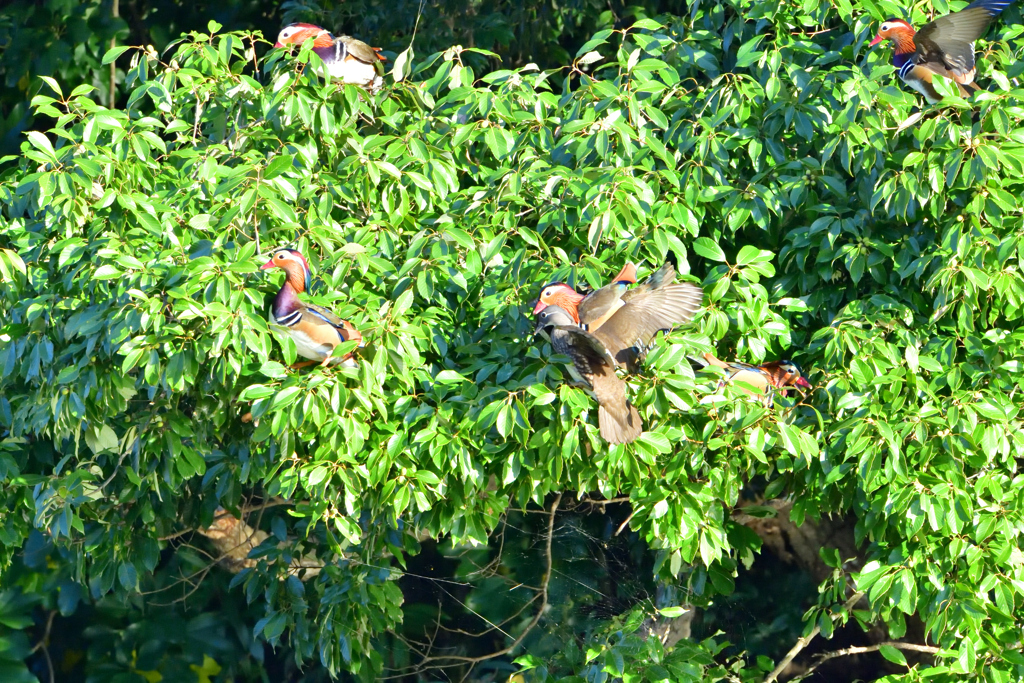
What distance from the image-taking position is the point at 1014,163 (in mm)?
3049

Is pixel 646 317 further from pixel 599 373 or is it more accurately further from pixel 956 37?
pixel 956 37

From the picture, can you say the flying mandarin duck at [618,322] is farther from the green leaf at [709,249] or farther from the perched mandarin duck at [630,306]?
the green leaf at [709,249]

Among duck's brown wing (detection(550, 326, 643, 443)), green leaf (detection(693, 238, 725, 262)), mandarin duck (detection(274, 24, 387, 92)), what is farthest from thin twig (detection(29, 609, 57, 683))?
green leaf (detection(693, 238, 725, 262))

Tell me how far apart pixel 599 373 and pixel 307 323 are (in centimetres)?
80

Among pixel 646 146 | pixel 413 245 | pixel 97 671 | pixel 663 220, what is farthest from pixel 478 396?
pixel 97 671

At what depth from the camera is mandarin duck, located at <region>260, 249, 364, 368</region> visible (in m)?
2.86

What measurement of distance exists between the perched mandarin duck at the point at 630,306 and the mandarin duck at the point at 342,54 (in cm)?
141

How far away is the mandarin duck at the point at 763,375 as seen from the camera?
3.18 metres

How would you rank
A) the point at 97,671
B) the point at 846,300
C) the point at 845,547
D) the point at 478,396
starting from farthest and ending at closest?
1. the point at 97,671
2. the point at 845,547
3. the point at 846,300
4. the point at 478,396

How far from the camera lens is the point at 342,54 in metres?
3.83

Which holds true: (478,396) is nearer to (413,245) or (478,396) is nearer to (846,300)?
(413,245)

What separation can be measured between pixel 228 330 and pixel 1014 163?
7.46 ft

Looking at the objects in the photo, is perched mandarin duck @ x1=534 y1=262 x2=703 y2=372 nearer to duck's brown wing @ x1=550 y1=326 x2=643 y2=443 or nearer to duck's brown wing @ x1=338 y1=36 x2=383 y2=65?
duck's brown wing @ x1=550 y1=326 x2=643 y2=443

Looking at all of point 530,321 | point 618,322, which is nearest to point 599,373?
point 618,322
